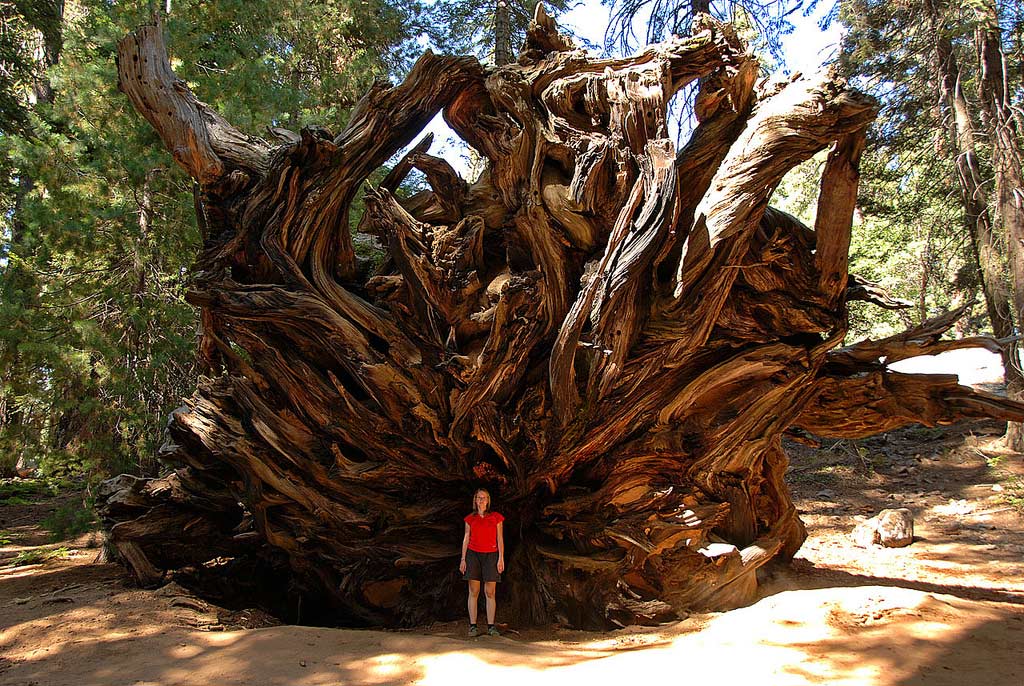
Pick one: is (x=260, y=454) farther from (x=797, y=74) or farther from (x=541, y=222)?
(x=797, y=74)

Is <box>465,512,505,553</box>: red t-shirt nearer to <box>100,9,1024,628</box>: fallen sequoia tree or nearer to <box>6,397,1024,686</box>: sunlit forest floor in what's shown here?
<box>100,9,1024,628</box>: fallen sequoia tree

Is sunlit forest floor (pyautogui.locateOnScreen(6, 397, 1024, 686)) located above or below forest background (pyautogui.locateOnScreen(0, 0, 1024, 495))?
below

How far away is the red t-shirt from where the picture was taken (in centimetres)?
655

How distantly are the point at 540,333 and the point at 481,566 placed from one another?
2163 millimetres

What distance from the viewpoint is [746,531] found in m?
7.46

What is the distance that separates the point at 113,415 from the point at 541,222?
20.3ft

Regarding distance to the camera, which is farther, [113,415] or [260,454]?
[113,415]

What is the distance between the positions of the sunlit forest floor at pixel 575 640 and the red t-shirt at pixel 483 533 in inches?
30.3

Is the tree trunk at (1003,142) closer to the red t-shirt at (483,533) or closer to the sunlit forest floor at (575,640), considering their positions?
the sunlit forest floor at (575,640)

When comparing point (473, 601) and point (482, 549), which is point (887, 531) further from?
point (473, 601)

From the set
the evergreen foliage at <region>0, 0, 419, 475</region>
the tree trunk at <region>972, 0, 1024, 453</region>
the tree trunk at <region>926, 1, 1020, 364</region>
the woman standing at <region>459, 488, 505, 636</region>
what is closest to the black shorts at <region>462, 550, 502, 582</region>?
the woman standing at <region>459, 488, 505, 636</region>

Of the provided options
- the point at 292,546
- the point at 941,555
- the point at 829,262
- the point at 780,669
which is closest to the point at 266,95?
the point at 292,546

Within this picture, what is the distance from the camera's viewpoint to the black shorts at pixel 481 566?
646 centimetres

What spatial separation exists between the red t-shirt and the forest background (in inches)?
131
